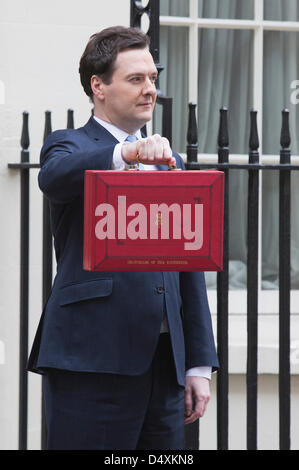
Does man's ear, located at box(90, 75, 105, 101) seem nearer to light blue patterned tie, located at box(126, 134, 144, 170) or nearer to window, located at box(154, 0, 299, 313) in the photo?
light blue patterned tie, located at box(126, 134, 144, 170)

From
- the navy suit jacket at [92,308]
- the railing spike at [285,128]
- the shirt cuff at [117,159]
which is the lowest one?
the navy suit jacket at [92,308]

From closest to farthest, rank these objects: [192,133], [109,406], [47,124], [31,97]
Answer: [109,406]
[192,133]
[47,124]
[31,97]

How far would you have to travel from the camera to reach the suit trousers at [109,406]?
90.6 inches

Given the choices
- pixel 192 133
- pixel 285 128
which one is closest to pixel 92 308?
pixel 192 133

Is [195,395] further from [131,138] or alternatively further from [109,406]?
[131,138]

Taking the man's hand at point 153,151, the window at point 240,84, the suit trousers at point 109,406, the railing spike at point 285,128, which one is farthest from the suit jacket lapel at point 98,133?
the window at point 240,84

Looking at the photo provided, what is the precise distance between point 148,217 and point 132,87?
371 millimetres

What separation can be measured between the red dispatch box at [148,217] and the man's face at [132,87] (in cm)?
26

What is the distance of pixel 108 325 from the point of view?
2305 millimetres

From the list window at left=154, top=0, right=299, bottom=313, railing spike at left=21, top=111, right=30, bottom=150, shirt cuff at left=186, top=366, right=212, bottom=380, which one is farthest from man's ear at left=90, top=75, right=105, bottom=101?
window at left=154, top=0, right=299, bottom=313

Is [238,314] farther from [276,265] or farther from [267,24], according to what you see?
[267,24]

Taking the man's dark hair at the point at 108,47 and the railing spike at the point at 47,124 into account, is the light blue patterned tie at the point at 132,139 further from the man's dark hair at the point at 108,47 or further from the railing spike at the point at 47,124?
the railing spike at the point at 47,124

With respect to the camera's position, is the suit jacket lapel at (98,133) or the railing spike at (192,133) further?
the railing spike at (192,133)
